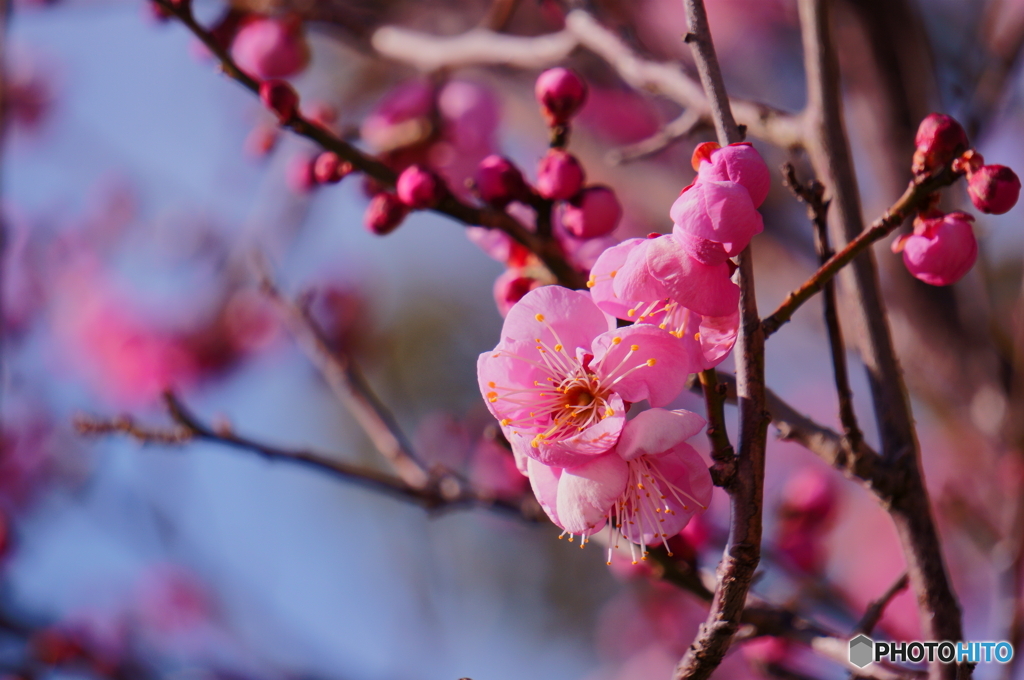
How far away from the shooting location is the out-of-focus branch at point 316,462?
1091 mm

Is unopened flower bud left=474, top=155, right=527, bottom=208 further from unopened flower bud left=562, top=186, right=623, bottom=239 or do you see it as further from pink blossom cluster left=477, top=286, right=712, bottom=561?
pink blossom cluster left=477, top=286, right=712, bottom=561

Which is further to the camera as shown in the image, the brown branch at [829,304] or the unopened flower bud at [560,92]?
the unopened flower bud at [560,92]

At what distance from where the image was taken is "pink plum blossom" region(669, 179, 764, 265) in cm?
69

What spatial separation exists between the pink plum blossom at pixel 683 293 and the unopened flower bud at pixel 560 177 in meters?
0.25

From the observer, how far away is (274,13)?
1740 mm

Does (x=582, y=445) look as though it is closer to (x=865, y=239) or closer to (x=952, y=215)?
(x=865, y=239)

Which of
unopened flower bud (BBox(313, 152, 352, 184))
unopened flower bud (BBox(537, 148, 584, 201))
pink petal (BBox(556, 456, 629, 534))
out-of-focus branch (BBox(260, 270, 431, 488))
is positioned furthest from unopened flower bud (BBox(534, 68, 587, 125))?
out-of-focus branch (BBox(260, 270, 431, 488))

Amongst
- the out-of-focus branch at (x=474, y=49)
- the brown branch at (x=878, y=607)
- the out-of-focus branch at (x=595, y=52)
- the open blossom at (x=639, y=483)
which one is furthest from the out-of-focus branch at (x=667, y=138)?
the brown branch at (x=878, y=607)

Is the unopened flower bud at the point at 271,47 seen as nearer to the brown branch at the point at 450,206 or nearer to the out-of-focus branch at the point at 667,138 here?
the brown branch at the point at 450,206

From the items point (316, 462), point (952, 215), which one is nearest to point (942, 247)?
point (952, 215)

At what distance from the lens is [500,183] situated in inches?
39.8

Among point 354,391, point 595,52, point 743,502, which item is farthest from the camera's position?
point 354,391

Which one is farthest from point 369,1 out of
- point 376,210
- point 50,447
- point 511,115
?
point 50,447

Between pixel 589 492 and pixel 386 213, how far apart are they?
0.50 meters
